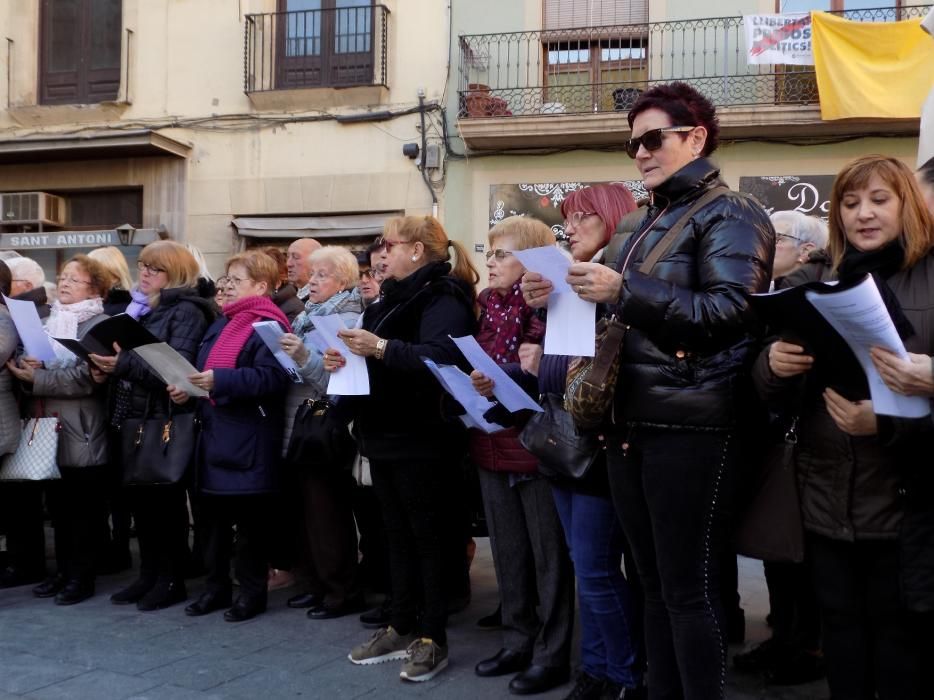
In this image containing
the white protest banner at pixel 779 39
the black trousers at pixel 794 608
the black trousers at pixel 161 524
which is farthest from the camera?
the white protest banner at pixel 779 39

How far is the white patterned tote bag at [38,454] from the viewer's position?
5.17 meters

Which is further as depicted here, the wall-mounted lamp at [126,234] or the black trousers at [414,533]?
the wall-mounted lamp at [126,234]

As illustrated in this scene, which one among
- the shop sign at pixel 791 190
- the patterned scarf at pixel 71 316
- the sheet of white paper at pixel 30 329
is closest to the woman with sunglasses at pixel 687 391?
the sheet of white paper at pixel 30 329

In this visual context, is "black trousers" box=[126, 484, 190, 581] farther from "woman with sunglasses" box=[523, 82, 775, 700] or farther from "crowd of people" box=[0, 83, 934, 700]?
"woman with sunglasses" box=[523, 82, 775, 700]

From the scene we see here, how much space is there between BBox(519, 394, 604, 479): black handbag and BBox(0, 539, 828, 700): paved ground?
1012 mm

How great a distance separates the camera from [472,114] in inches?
508

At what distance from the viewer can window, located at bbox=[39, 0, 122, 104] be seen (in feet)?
46.6

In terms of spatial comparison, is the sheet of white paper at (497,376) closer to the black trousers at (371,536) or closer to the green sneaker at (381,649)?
the green sneaker at (381,649)

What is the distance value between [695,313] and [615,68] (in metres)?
11.2

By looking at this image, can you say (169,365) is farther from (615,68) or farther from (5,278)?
(615,68)

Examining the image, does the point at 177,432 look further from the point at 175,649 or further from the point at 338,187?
the point at 338,187

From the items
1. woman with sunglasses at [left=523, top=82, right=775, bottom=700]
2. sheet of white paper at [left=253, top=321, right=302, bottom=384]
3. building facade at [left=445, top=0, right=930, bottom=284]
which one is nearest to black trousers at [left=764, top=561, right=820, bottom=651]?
woman with sunglasses at [left=523, top=82, right=775, bottom=700]

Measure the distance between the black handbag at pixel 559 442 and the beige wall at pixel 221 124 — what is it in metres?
10.0

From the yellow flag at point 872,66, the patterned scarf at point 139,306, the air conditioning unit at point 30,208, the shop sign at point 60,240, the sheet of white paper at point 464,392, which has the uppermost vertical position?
the yellow flag at point 872,66
